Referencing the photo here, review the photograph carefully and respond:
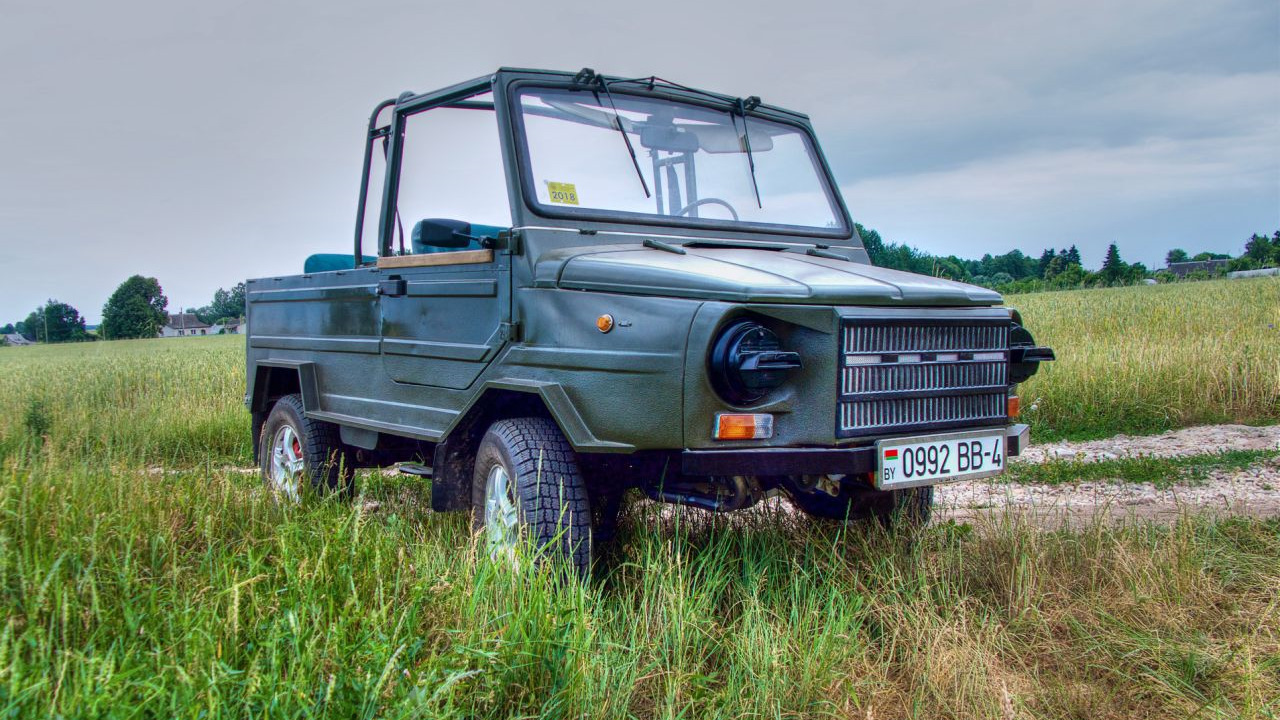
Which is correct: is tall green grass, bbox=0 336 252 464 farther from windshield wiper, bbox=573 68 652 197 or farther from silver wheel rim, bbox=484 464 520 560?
windshield wiper, bbox=573 68 652 197

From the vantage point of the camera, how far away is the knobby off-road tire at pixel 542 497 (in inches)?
146

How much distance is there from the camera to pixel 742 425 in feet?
11.3

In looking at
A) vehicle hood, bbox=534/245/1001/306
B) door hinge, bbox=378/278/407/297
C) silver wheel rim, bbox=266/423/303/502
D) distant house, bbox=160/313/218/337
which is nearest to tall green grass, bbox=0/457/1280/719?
vehicle hood, bbox=534/245/1001/306

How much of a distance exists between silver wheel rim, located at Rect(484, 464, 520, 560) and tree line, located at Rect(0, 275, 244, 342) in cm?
7319

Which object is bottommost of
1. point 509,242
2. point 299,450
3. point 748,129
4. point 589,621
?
point 589,621

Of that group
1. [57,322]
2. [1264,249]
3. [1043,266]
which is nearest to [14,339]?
[57,322]

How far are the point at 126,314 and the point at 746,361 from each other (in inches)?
3164

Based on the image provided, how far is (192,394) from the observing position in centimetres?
1280

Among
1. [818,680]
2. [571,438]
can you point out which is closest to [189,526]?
[571,438]

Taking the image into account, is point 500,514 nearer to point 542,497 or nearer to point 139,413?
point 542,497

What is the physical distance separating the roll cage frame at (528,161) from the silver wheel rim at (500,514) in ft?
3.49

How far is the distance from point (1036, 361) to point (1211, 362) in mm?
6621

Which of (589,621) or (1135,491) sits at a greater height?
(589,621)

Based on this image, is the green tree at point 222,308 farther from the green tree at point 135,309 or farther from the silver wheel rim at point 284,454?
the silver wheel rim at point 284,454
